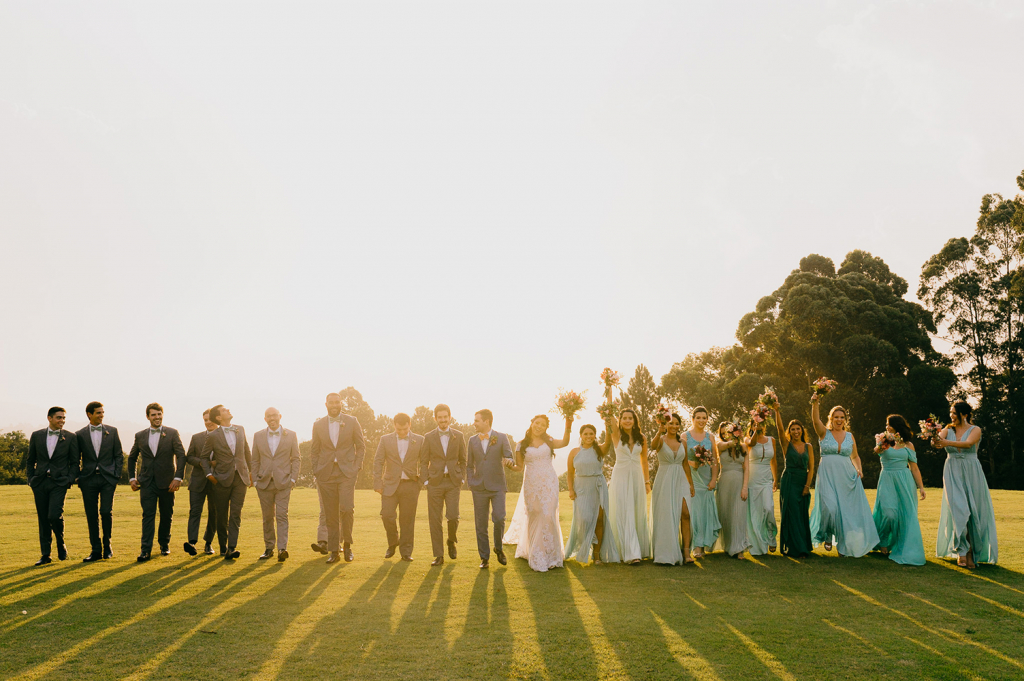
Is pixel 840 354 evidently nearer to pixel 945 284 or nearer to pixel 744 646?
pixel 945 284

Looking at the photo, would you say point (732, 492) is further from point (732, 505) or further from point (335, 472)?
point (335, 472)

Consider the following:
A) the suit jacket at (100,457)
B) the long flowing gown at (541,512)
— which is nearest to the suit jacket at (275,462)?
the suit jacket at (100,457)

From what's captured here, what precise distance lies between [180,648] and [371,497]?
69.6 ft

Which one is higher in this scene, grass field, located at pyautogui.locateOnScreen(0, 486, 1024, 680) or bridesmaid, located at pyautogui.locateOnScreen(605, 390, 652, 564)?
bridesmaid, located at pyautogui.locateOnScreen(605, 390, 652, 564)

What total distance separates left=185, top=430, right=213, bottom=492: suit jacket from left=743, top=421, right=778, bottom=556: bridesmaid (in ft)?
30.8

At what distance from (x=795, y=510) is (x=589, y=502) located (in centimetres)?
362

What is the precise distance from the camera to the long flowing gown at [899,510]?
35.7 feet

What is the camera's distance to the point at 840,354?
41.6 m

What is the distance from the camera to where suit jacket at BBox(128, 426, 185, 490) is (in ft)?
37.7

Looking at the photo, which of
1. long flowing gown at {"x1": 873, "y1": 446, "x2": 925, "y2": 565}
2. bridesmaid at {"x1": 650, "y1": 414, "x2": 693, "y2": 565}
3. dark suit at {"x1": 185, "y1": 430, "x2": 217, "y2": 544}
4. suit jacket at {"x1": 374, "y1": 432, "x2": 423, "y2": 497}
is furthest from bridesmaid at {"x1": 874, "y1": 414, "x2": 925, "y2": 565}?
dark suit at {"x1": 185, "y1": 430, "x2": 217, "y2": 544}

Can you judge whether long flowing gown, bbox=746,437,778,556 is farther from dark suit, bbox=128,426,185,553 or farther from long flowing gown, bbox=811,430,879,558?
dark suit, bbox=128,426,185,553

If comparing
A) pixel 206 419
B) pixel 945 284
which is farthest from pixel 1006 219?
pixel 206 419

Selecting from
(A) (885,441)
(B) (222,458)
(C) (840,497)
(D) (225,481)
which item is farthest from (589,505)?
(B) (222,458)

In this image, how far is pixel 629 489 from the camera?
11.5 m
